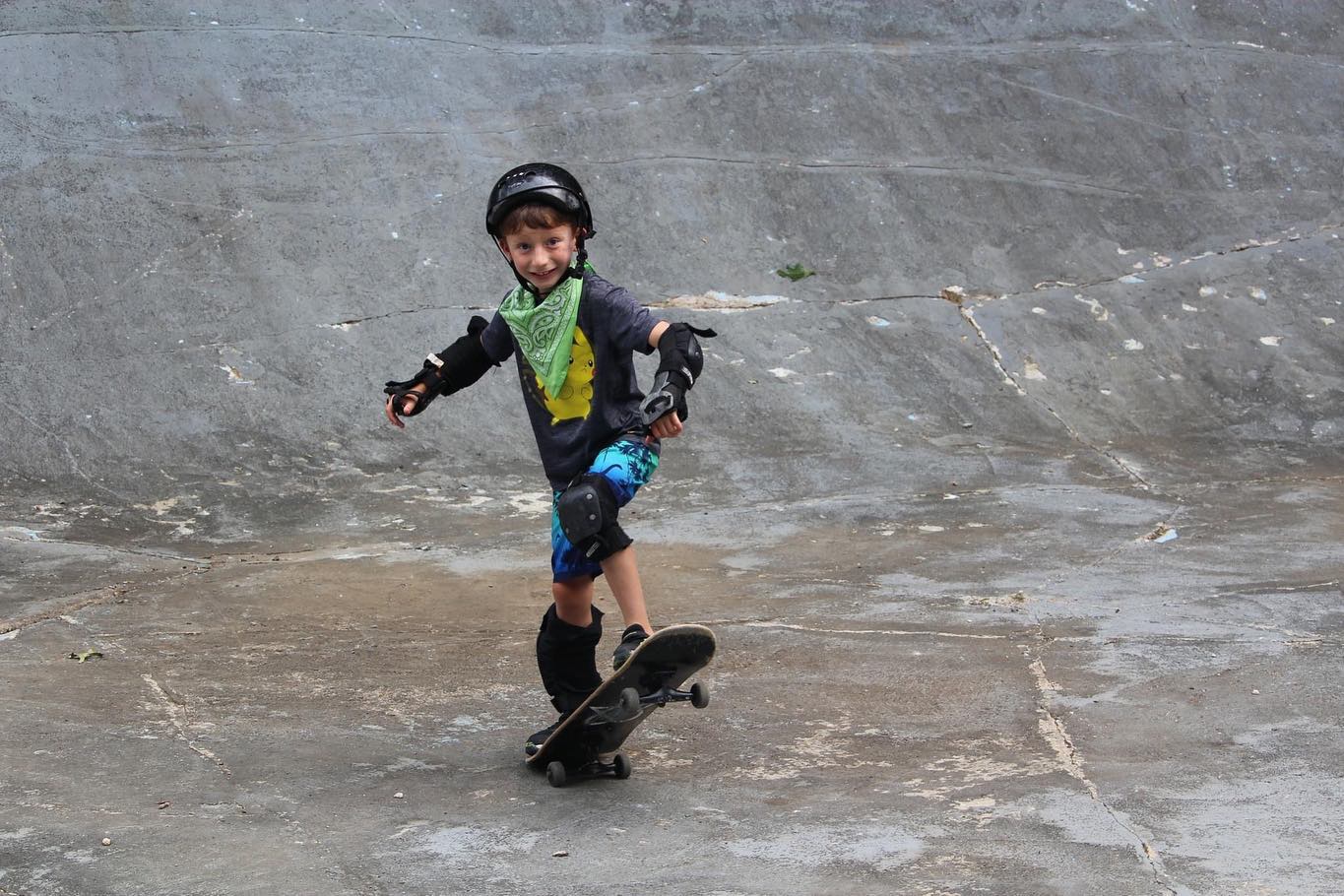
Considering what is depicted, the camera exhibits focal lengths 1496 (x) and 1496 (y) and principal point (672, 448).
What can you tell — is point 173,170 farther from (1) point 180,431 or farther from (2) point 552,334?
(2) point 552,334

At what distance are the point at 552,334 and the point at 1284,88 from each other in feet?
23.2

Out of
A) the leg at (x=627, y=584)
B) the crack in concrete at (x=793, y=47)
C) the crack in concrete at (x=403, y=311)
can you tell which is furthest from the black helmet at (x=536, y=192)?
Answer: the crack in concrete at (x=793, y=47)

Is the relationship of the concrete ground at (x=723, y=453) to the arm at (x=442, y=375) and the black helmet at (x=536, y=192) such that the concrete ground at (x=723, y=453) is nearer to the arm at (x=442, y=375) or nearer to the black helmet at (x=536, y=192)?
the arm at (x=442, y=375)

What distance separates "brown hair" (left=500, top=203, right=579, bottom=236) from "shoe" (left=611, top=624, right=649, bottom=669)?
3.00ft

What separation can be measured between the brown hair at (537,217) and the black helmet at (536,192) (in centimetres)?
1

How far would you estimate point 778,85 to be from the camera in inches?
336

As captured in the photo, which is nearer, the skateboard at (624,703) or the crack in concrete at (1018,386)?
the skateboard at (624,703)

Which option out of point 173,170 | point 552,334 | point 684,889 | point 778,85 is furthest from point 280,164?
point 684,889

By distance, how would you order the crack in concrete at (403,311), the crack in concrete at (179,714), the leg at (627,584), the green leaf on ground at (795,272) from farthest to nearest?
the green leaf on ground at (795,272) → the crack in concrete at (403,311) → the crack in concrete at (179,714) → the leg at (627,584)

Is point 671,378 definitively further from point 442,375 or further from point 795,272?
point 795,272

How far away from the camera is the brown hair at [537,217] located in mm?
3336

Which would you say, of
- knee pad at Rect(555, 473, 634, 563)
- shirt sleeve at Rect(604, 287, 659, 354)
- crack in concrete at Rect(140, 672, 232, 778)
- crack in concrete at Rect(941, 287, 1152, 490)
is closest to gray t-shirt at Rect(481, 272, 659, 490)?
shirt sleeve at Rect(604, 287, 659, 354)

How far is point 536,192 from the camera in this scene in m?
3.30

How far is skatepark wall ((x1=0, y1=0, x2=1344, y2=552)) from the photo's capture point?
20.9 ft
